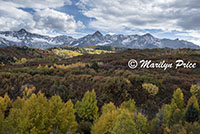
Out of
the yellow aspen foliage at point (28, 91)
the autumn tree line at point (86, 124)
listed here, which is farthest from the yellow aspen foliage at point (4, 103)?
the autumn tree line at point (86, 124)

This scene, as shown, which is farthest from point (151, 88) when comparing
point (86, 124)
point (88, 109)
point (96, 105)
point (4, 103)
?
point (4, 103)

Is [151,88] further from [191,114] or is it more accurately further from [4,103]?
[4,103]

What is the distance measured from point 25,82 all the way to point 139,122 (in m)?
29.4

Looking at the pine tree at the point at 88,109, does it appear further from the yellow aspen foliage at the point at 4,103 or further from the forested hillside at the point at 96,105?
the yellow aspen foliage at the point at 4,103

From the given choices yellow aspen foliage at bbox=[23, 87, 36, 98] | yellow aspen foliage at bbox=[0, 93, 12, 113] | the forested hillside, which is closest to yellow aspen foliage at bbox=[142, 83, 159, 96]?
the forested hillside

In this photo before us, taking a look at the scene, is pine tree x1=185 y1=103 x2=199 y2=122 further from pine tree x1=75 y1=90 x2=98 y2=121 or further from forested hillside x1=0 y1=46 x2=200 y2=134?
pine tree x1=75 y1=90 x2=98 y2=121

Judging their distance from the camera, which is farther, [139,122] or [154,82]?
[154,82]

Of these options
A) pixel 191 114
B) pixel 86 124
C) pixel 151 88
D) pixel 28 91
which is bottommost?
pixel 86 124

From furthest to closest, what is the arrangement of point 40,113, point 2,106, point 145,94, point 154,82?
point 154,82 → point 145,94 → point 2,106 → point 40,113

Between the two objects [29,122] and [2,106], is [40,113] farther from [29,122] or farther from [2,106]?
[2,106]

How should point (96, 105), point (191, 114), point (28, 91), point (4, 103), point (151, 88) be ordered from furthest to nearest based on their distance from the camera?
point (151, 88)
point (28, 91)
point (96, 105)
point (4, 103)
point (191, 114)

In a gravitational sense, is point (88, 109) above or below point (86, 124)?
above

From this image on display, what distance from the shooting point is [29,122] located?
15906 millimetres

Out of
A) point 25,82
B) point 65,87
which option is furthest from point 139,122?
point 25,82
